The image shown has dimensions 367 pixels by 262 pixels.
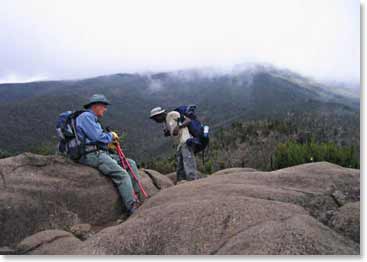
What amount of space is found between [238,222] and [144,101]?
85.1 ft

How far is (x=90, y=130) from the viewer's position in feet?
21.2

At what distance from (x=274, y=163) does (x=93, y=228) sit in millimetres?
5702

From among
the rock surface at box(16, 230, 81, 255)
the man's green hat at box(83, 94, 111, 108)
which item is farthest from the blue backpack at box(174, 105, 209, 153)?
the rock surface at box(16, 230, 81, 255)

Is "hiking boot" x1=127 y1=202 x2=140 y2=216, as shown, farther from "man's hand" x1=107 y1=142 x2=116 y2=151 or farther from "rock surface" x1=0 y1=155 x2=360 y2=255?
"man's hand" x1=107 y1=142 x2=116 y2=151

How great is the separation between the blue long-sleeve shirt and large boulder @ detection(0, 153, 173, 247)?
0.54m

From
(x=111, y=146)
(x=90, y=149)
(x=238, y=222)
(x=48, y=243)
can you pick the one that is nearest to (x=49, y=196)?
(x=90, y=149)

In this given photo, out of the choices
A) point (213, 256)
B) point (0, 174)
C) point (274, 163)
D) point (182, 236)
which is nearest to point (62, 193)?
point (0, 174)

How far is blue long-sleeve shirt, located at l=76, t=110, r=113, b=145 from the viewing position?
6.46 metres

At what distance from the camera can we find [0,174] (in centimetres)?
634

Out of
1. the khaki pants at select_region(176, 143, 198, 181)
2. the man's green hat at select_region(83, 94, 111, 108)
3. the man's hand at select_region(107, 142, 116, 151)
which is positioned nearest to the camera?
the man's green hat at select_region(83, 94, 111, 108)

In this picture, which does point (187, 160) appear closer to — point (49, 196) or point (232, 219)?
point (49, 196)

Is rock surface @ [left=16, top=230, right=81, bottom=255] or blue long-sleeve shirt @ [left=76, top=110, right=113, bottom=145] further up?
blue long-sleeve shirt @ [left=76, top=110, right=113, bottom=145]

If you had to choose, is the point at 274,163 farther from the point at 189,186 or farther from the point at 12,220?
the point at 12,220

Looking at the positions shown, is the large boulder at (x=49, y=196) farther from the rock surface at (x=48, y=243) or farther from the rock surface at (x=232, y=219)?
the rock surface at (x=48, y=243)
